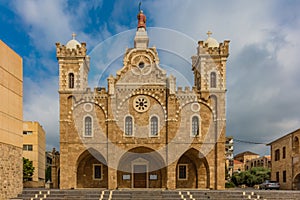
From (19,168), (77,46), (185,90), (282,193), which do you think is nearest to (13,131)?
(19,168)

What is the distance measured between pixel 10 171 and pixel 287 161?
28373mm

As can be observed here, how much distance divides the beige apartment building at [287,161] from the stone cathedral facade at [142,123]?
800cm

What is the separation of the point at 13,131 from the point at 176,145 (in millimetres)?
15319

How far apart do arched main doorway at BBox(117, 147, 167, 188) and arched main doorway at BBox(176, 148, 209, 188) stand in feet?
6.72

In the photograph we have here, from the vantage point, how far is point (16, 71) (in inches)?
1049

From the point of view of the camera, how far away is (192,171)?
3666 cm

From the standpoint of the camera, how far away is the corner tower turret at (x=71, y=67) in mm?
35531

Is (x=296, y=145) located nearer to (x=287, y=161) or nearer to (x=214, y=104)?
(x=287, y=161)

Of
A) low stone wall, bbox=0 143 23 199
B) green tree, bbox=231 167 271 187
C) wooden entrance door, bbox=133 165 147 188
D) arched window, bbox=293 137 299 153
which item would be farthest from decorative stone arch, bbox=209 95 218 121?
green tree, bbox=231 167 271 187

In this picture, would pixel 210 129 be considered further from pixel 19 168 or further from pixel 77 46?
pixel 19 168

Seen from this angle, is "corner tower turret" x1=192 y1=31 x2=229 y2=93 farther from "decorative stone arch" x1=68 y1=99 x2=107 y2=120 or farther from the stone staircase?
the stone staircase

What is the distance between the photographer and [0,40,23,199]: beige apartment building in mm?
24062

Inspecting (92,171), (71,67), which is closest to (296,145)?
(92,171)

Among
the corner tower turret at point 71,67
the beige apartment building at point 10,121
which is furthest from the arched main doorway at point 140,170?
the beige apartment building at point 10,121
